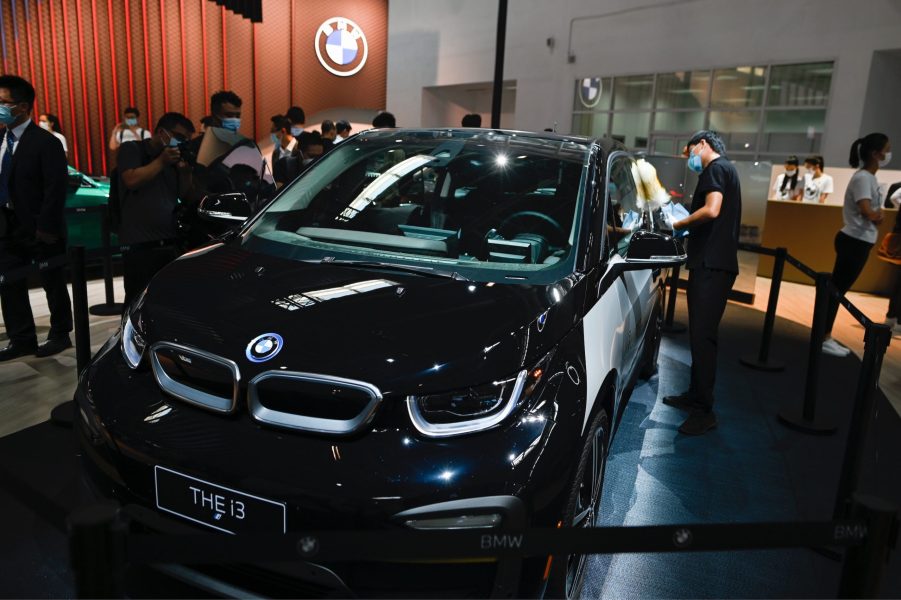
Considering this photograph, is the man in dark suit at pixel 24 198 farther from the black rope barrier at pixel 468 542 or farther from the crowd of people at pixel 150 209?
the black rope barrier at pixel 468 542

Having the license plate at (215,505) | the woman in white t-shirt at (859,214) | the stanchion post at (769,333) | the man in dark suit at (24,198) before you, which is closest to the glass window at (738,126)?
the woman in white t-shirt at (859,214)

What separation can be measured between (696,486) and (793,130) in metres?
10.4

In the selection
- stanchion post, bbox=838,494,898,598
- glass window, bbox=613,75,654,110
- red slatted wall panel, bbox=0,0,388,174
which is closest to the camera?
stanchion post, bbox=838,494,898,598

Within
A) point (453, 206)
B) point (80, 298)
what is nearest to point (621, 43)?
point (453, 206)

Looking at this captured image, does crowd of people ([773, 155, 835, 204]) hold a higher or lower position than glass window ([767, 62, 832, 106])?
lower

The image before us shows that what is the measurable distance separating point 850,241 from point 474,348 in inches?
190

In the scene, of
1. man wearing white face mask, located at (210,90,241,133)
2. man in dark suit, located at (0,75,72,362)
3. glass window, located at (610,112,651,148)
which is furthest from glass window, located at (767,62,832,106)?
man in dark suit, located at (0,75,72,362)

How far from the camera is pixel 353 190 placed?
282 cm

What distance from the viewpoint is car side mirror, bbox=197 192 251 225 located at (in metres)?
2.81

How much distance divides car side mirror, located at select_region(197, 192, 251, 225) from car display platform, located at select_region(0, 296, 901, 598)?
126 centimetres

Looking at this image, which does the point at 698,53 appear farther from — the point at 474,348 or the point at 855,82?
the point at 474,348

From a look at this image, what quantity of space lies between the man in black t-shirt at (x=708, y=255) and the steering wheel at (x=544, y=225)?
49.9 inches

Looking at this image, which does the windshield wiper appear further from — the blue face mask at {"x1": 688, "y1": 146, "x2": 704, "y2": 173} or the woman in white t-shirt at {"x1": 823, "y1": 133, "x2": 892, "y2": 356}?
the woman in white t-shirt at {"x1": 823, "y1": 133, "x2": 892, "y2": 356}

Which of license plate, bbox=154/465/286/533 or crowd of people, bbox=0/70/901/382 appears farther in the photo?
crowd of people, bbox=0/70/901/382
